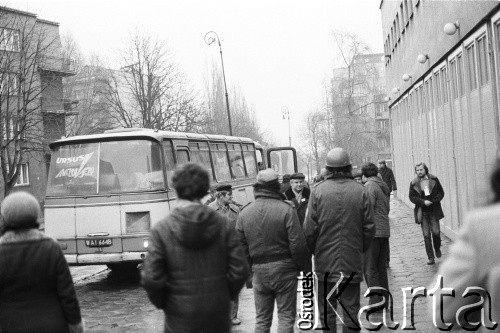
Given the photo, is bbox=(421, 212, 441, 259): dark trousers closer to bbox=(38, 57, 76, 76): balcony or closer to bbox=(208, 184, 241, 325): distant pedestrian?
bbox=(208, 184, 241, 325): distant pedestrian

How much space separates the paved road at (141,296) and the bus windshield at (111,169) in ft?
6.38

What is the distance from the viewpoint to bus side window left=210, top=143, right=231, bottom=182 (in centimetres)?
1945

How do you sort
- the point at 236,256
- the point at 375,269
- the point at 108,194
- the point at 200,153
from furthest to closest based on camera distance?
1. the point at 200,153
2. the point at 108,194
3. the point at 375,269
4. the point at 236,256

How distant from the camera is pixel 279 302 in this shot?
7.29 m

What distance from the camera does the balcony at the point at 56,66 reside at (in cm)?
3669

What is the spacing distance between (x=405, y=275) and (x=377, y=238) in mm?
3512

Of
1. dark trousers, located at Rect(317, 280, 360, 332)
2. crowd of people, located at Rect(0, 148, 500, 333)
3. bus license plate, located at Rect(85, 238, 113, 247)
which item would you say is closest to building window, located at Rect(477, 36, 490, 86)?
crowd of people, located at Rect(0, 148, 500, 333)

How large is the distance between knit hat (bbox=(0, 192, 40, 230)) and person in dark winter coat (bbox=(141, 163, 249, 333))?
1018 millimetres

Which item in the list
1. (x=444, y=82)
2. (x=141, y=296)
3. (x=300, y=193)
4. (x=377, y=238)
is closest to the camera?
(x=377, y=238)

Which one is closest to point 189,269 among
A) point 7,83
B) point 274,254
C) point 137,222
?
point 274,254

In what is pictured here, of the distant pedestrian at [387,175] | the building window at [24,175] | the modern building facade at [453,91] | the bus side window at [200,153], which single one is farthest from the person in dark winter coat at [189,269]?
the building window at [24,175]

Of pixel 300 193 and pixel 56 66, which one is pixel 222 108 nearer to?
pixel 56 66

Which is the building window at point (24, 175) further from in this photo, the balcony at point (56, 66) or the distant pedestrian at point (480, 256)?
the distant pedestrian at point (480, 256)

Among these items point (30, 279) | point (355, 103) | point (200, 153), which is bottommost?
point (30, 279)
